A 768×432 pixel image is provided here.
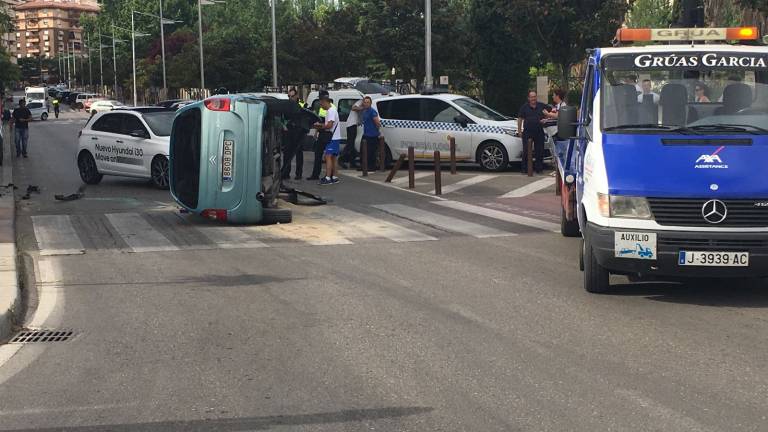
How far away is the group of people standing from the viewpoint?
822 inches

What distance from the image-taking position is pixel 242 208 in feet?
47.6

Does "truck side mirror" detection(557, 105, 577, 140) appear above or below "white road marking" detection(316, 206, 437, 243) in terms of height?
above

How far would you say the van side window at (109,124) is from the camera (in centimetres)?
2142

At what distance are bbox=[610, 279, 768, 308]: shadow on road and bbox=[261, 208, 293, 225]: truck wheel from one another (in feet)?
20.5

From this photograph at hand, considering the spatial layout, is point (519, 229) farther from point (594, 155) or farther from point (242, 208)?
point (594, 155)

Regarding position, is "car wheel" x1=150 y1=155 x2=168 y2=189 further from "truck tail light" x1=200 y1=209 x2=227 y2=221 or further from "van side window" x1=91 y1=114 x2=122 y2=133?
"truck tail light" x1=200 y1=209 x2=227 y2=221

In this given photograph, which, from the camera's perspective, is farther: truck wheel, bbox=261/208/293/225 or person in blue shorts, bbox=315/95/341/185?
person in blue shorts, bbox=315/95/341/185

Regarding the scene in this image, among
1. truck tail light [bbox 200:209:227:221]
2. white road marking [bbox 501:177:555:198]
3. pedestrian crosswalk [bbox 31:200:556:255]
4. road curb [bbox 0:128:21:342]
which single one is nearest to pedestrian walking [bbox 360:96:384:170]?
white road marking [bbox 501:177:555:198]

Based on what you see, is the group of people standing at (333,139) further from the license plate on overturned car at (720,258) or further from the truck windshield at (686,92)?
the license plate on overturned car at (720,258)

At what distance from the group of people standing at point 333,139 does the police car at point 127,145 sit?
2489 millimetres

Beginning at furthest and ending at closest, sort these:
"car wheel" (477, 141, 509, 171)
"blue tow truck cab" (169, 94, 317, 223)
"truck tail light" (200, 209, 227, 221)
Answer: "car wheel" (477, 141, 509, 171) → "truck tail light" (200, 209, 227, 221) → "blue tow truck cab" (169, 94, 317, 223)

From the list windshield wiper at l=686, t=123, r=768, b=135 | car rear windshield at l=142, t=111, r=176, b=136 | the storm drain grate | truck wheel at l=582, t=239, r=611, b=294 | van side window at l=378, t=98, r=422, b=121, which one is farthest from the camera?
van side window at l=378, t=98, r=422, b=121

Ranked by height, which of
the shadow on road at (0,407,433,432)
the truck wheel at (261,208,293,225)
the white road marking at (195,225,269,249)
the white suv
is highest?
the white suv

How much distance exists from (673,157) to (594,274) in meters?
1.23
